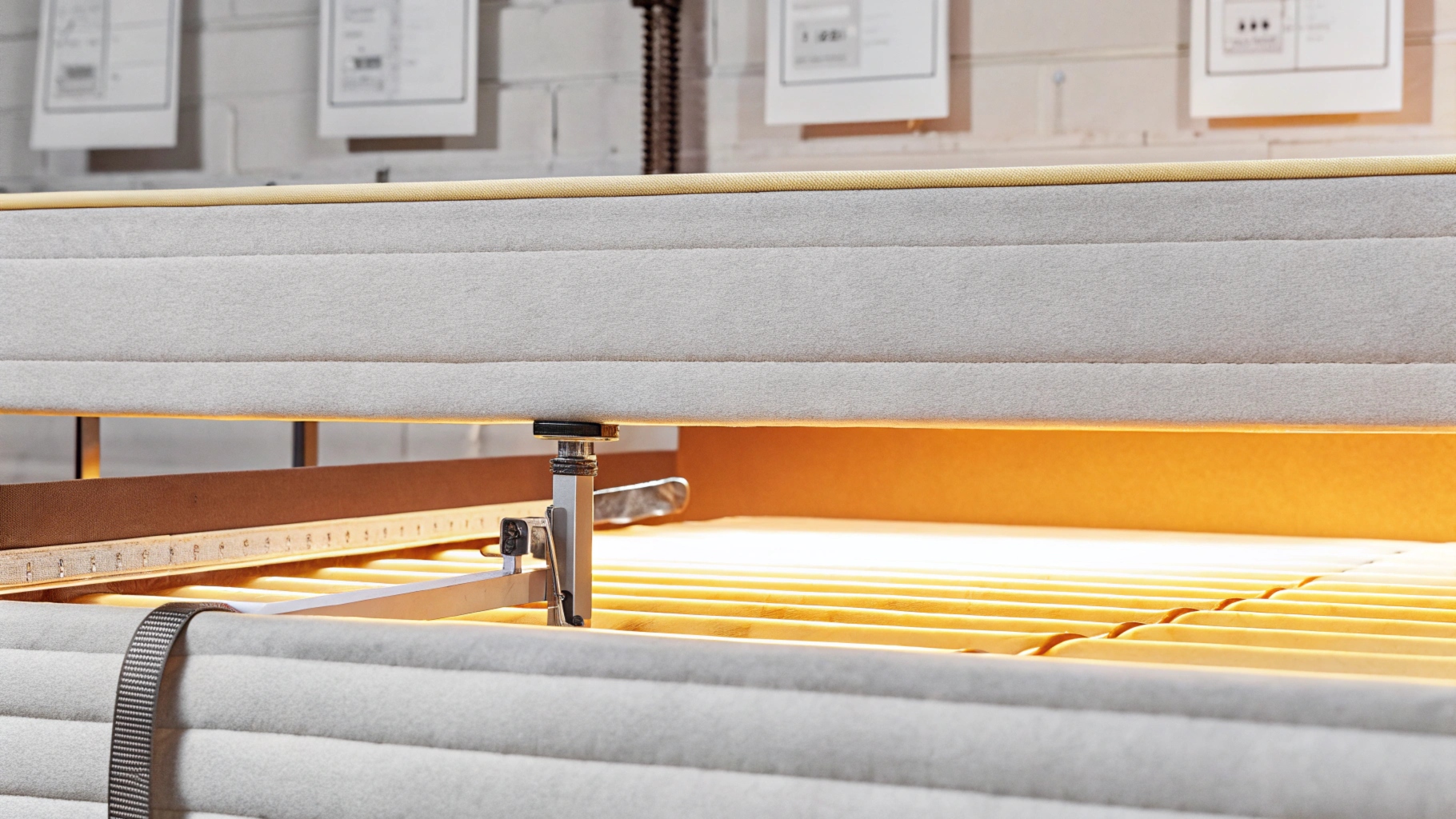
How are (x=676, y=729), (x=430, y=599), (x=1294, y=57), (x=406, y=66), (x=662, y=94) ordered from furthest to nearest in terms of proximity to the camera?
→ (x=406, y=66) < (x=662, y=94) < (x=1294, y=57) < (x=430, y=599) < (x=676, y=729)

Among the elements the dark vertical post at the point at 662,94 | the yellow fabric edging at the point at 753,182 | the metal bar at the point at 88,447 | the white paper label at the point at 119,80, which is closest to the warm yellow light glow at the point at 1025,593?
the yellow fabric edging at the point at 753,182

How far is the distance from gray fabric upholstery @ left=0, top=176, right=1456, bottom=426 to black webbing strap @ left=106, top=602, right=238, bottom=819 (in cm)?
21

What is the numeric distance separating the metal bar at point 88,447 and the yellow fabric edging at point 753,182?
850mm

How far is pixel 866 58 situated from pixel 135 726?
6.05ft

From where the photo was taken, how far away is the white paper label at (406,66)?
105 inches

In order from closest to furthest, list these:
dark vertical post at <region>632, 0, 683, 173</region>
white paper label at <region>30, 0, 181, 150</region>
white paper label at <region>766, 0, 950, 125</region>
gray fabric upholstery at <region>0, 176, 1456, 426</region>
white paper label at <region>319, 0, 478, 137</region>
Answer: gray fabric upholstery at <region>0, 176, 1456, 426</region>
white paper label at <region>766, 0, 950, 125</region>
dark vertical post at <region>632, 0, 683, 173</region>
white paper label at <region>319, 0, 478, 137</region>
white paper label at <region>30, 0, 181, 150</region>

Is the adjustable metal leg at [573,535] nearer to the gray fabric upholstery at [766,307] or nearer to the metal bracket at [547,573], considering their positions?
the metal bracket at [547,573]

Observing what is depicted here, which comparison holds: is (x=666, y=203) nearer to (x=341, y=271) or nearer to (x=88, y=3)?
(x=341, y=271)

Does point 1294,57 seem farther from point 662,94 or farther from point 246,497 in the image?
point 246,497

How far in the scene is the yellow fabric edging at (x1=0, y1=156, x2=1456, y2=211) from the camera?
2.80 ft

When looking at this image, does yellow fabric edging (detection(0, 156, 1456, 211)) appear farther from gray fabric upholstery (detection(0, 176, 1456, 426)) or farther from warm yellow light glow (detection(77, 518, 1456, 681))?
warm yellow light glow (detection(77, 518, 1456, 681))

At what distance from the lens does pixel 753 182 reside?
939 millimetres

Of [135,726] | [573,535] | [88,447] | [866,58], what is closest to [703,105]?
[866,58]

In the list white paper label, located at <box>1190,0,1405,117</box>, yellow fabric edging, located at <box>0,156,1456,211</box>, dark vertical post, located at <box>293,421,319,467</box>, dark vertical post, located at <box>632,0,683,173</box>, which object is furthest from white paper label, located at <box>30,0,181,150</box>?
white paper label, located at <box>1190,0,1405,117</box>
